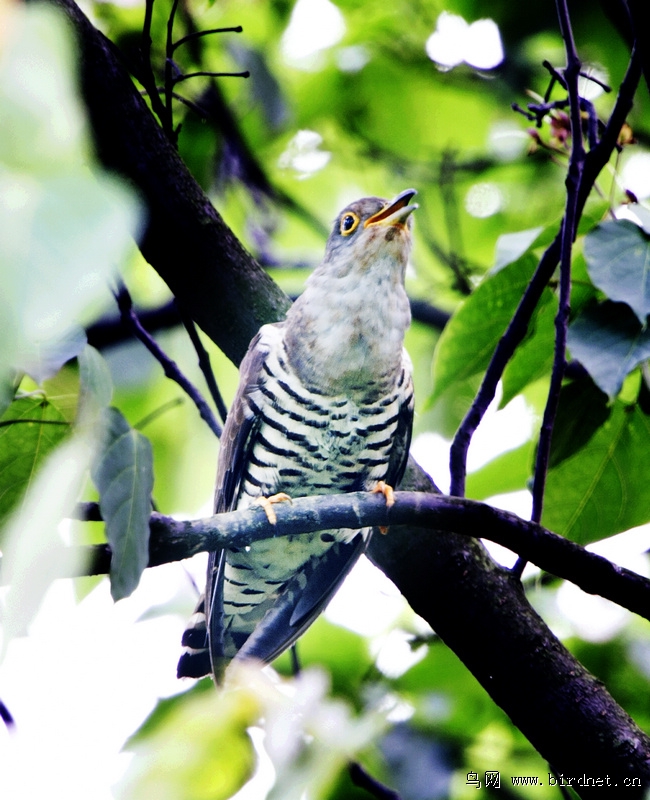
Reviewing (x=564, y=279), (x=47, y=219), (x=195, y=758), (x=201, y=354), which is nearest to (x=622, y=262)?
(x=564, y=279)

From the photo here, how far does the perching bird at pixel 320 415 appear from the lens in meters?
2.44

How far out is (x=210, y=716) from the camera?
0.88 meters

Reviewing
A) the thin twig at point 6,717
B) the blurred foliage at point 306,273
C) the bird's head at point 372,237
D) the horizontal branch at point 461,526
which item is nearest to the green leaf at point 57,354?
the blurred foliage at point 306,273

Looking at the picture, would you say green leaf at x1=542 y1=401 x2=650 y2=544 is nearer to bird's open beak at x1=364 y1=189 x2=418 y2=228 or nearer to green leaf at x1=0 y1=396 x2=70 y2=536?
bird's open beak at x1=364 y1=189 x2=418 y2=228

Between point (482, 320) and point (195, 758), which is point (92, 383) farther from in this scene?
point (482, 320)

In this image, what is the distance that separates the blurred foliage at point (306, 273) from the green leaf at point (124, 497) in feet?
0.06

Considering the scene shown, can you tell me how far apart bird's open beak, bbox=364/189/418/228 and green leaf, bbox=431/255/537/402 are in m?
0.40

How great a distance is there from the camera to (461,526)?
6.03 feet

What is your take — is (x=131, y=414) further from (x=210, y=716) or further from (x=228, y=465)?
(x=210, y=716)

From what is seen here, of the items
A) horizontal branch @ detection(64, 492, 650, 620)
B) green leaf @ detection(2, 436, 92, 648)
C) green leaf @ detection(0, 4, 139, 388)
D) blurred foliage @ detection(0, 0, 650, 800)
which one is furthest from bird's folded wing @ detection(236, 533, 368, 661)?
green leaf @ detection(0, 4, 139, 388)

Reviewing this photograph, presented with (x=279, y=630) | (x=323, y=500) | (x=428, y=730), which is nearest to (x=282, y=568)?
(x=279, y=630)

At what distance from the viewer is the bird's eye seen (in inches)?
107

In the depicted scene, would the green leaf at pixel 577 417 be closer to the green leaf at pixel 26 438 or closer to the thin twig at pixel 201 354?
the thin twig at pixel 201 354

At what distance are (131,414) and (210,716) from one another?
6.85 feet
